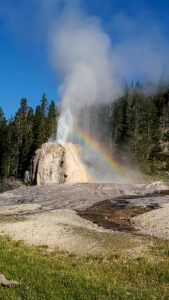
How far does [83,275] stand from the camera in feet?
60.0

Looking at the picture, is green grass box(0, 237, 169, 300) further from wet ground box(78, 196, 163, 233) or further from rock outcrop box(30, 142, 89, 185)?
rock outcrop box(30, 142, 89, 185)

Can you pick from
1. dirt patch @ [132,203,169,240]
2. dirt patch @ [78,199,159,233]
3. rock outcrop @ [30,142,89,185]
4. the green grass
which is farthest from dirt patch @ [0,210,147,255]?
rock outcrop @ [30,142,89,185]

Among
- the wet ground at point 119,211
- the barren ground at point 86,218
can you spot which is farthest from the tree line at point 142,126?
the wet ground at point 119,211

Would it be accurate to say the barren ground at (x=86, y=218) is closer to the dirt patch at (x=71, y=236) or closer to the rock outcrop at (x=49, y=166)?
the dirt patch at (x=71, y=236)

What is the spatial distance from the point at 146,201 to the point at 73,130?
45483 millimetres

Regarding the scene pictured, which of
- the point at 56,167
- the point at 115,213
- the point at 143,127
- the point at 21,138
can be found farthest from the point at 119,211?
the point at 143,127

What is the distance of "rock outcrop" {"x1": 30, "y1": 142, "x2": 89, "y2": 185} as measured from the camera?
278ft

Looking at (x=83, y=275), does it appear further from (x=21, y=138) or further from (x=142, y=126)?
(x=142, y=126)

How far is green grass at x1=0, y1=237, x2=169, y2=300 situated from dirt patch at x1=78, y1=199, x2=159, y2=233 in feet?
45.4

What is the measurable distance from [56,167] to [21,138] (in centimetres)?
3427

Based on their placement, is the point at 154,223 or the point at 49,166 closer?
the point at 154,223

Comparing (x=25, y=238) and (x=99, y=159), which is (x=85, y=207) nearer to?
(x=25, y=238)

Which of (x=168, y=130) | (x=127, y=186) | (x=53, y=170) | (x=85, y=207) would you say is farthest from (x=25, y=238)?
(x=168, y=130)

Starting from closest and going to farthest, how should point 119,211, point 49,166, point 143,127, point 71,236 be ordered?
point 71,236
point 119,211
point 49,166
point 143,127
